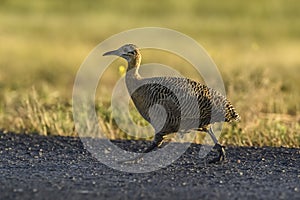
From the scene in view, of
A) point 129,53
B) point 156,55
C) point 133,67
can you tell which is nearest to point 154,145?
point 133,67

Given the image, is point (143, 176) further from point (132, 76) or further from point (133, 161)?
point (132, 76)

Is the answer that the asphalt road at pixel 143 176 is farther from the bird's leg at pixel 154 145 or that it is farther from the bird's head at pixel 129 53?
the bird's head at pixel 129 53

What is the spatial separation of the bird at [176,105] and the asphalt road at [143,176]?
461 millimetres

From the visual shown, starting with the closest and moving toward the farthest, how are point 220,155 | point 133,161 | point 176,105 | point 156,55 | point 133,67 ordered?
1. point 176,105
2. point 133,161
3. point 220,155
4. point 133,67
5. point 156,55

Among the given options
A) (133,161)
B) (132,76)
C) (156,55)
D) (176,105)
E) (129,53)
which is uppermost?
(129,53)

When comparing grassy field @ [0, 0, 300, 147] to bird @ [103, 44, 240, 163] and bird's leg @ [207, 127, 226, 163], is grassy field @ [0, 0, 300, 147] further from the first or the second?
bird @ [103, 44, 240, 163]

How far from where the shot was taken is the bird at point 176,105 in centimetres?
1010

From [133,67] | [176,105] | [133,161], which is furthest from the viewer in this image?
[133,67]

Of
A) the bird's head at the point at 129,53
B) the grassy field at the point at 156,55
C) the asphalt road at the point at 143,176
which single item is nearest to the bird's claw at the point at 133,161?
the asphalt road at the point at 143,176

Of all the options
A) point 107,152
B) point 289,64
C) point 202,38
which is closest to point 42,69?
point 289,64

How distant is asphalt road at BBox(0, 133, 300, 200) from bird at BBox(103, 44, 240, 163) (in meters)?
0.46

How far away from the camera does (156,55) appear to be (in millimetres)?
27438

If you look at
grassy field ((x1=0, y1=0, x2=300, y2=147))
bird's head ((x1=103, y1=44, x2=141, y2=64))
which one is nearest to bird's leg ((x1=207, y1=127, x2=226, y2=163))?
bird's head ((x1=103, y1=44, x2=141, y2=64))

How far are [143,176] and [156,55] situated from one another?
59.0 feet
